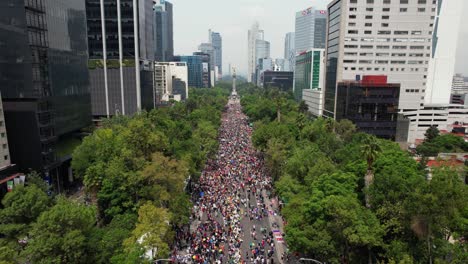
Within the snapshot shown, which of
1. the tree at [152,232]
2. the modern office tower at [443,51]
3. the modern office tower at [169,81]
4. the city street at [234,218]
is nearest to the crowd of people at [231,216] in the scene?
the city street at [234,218]

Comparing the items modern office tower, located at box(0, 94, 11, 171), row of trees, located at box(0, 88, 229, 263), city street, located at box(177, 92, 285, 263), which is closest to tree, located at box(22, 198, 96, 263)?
row of trees, located at box(0, 88, 229, 263)

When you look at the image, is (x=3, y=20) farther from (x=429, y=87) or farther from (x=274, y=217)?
(x=429, y=87)

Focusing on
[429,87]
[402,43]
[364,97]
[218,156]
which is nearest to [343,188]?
[218,156]

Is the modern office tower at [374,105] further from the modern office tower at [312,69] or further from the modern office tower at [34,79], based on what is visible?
the modern office tower at [312,69]

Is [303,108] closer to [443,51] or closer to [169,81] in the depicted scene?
[443,51]

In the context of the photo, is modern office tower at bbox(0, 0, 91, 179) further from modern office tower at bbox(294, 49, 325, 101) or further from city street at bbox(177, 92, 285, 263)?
modern office tower at bbox(294, 49, 325, 101)

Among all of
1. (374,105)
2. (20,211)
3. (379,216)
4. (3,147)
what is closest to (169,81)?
(374,105)
